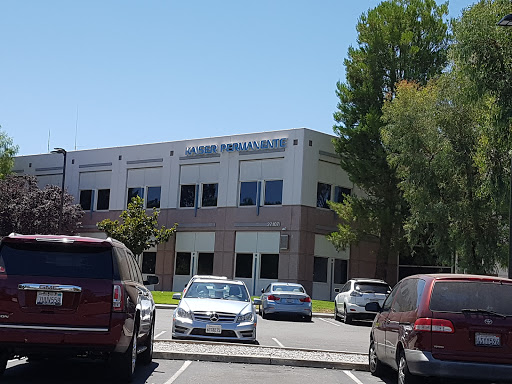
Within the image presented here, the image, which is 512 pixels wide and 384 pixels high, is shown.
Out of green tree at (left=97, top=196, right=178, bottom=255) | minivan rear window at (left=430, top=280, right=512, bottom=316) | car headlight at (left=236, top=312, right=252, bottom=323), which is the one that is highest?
green tree at (left=97, top=196, right=178, bottom=255)

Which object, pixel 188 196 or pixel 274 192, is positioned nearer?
pixel 274 192

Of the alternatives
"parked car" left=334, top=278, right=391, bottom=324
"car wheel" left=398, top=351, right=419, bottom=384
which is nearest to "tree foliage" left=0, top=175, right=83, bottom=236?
"parked car" left=334, top=278, right=391, bottom=324

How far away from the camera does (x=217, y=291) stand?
17.7 metres

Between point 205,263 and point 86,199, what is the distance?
12.0m

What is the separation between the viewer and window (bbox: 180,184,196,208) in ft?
162

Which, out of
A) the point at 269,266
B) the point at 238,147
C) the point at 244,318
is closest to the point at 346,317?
the point at 244,318

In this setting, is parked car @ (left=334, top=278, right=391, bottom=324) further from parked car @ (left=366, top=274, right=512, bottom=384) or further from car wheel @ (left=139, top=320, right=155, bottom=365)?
parked car @ (left=366, top=274, right=512, bottom=384)

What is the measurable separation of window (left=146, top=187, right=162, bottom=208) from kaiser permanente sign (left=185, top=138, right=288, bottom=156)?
12.7ft

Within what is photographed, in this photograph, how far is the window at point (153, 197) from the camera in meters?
51.4

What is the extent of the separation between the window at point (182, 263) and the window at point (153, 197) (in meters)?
3.89

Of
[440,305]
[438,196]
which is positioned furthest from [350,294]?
[440,305]

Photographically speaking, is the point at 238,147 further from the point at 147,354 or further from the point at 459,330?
the point at 459,330

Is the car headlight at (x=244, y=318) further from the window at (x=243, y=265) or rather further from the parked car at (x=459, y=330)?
the window at (x=243, y=265)

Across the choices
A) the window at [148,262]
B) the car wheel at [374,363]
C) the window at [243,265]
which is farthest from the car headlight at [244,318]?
the window at [148,262]
